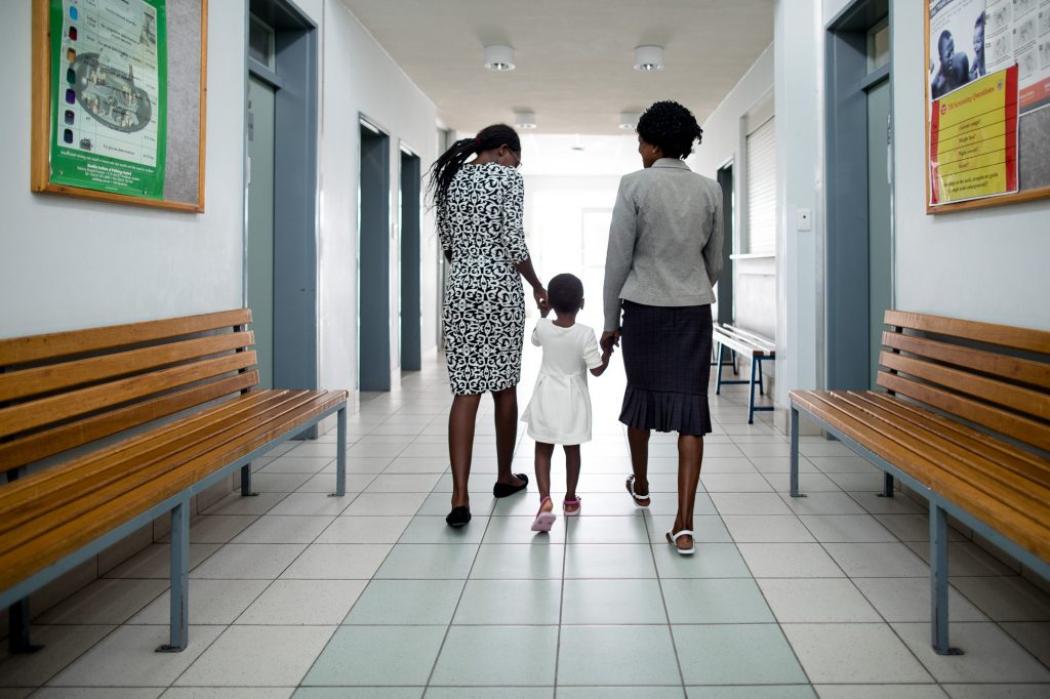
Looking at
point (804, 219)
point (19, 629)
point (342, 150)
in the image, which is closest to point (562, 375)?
point (19, 629)

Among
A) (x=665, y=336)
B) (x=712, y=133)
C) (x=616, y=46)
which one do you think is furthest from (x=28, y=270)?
(x=712, y=133)

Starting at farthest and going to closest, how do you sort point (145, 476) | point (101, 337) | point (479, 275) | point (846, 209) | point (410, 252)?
point (410, 252) → point (846, 209) → point (479, 275) → point (101, 337) → point (145, 476)

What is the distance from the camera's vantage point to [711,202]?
288 centimetres

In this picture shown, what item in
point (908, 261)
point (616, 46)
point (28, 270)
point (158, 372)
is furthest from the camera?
point (616, 46)

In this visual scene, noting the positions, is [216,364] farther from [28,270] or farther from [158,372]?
[28,270]

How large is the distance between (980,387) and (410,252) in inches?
253

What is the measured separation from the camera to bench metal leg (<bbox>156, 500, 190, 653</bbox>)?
2.12 metres

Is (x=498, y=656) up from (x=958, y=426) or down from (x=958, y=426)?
down

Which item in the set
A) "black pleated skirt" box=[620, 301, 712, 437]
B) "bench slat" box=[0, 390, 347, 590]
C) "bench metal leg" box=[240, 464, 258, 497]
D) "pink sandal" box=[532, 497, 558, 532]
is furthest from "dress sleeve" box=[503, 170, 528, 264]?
"bench metal leg" box=[240, 464, 258, 497]

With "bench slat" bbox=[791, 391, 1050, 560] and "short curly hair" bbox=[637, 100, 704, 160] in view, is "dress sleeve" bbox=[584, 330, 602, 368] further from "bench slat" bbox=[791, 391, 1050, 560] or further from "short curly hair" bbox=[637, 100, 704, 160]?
"bench slat" bbox=[791, 391, 1050, 560]

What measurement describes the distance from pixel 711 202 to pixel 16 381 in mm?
2150

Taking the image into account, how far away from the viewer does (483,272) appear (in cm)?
314

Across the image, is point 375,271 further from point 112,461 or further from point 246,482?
point 112,461

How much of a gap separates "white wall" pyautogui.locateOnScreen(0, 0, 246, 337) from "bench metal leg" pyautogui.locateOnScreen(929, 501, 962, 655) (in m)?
2.50
